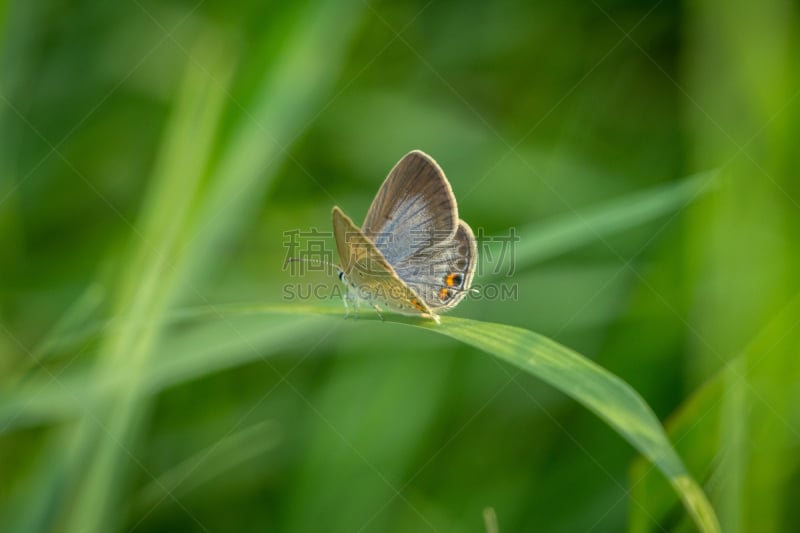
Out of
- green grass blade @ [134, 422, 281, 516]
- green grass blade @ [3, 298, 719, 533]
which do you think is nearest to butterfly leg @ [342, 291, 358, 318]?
green grass blade @ [3, 298, 719, 533]

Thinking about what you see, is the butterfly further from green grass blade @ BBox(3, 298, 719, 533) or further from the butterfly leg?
green grass blade @ BBox(3, 298, 719, 533)

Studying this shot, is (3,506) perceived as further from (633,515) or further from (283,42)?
(633,515)

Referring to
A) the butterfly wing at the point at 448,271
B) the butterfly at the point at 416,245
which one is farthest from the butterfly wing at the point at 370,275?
the butterfly wing at the point at 448,271

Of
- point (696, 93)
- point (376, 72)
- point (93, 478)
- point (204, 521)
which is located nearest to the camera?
point (93, 478)

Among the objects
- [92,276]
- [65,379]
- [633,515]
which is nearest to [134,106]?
[92,276]

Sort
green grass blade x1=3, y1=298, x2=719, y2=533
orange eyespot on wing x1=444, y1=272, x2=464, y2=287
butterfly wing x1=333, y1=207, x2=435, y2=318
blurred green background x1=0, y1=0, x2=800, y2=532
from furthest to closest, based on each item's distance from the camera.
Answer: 1. orange eyespot on wing x1=444, y1=272, x2=464, y2=287
2. butterfly wing x1=333, y1=207, x2=435, y2=318
3. blurred green background x1=0, y1=0, x2=800, y2=532
4. green grass blade x1=3, y1=298, x2=719, y2=533

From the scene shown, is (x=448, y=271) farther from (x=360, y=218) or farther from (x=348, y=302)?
(x=360, y=218)

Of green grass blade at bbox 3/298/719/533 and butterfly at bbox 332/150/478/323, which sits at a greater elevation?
butterfly at bbox 332/150/478/323

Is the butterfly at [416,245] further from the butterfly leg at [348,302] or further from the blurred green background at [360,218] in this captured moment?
the blurred green background at [360,218]
